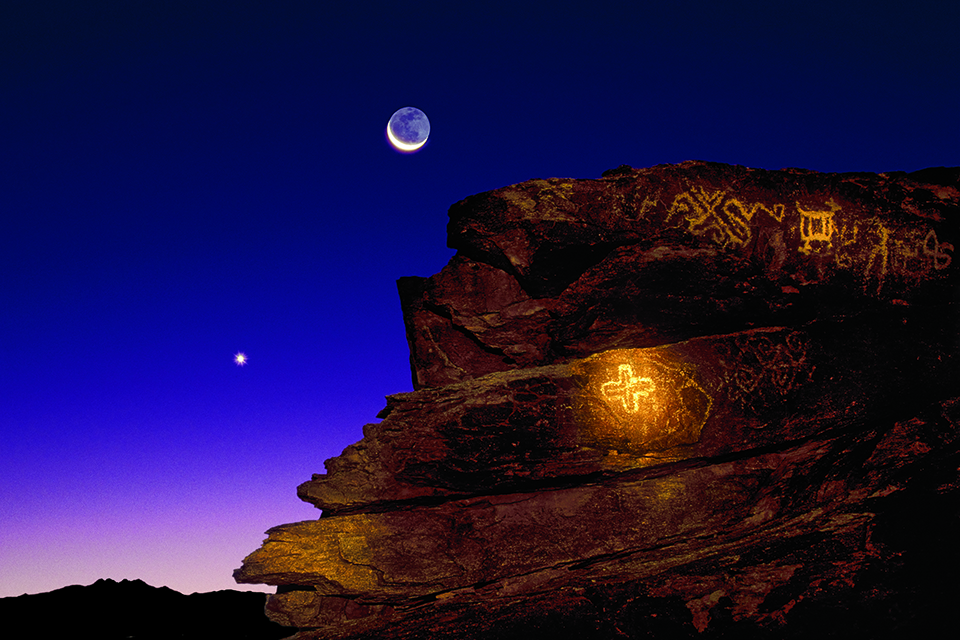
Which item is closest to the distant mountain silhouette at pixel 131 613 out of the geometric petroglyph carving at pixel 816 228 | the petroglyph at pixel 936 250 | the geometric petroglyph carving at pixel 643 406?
the geometric petroglyph carving at pixel 643 406

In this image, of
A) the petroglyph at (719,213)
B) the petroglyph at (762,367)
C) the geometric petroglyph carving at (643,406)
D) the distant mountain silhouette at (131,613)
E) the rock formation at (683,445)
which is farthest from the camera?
the distant mountain silhouette at (131,613)

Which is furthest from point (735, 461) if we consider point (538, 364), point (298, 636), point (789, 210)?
point (298, 636)

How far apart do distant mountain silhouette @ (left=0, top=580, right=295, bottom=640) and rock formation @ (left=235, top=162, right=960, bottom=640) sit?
40.1 metres

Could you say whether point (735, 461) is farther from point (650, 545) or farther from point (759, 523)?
point (650, 545)

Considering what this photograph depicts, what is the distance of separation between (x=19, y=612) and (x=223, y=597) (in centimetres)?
2103

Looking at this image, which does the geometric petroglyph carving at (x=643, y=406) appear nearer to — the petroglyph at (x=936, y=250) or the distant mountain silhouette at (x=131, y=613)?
the petroglyph at (x=936, y=250)

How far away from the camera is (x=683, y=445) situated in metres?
10.2

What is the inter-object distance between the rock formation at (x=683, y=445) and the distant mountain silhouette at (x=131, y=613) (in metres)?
40.1

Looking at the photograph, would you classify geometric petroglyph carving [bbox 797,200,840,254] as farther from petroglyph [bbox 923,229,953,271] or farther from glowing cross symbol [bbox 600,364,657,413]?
glowing cross symbol [bbox 600,364,657,413]

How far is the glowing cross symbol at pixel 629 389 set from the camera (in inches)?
412

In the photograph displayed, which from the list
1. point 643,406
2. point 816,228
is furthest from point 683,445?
point 816,228

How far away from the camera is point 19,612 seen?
54000 mm

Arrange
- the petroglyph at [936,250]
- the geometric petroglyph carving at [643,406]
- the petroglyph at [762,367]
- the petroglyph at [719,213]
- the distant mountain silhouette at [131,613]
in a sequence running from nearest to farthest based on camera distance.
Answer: the geometric petroglyph carving at [643,406] → the petroglyph at [762,367] → the petroglyph at [936,250] → the petroglyph at [719,213] → the distant mountain silhouette at [131,613]

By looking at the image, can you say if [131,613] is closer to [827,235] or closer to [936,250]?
[827,235]
